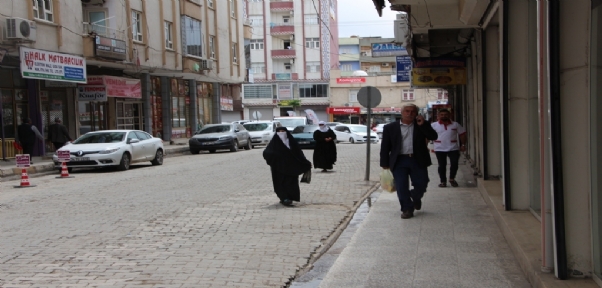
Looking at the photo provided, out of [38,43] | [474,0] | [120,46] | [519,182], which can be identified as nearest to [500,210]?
[519,182]

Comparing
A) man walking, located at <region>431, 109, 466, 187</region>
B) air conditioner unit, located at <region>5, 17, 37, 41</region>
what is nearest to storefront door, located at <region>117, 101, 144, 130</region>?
air conditioner unit, located at <region>5, 17, 37, 41</region>

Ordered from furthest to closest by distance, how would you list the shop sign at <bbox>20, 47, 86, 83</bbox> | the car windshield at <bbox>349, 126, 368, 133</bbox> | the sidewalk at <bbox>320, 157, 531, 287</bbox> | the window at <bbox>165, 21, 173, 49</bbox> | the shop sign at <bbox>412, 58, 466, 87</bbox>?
the car windshield at <bbox>349, 126, 368, 133</bbox> < the window at <bbox>165, 21, 173, 49</bbox> < the shop sign at <bbox>20, 47, 86, 83</bbox> < the shop sign at <bbox>412, 58, 466, 87</bbox> < the sidewalk at <bbox>320, 157, 531, 287</bbox>

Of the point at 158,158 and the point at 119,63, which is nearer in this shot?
the point at 158,158

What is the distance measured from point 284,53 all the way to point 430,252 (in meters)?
65.4

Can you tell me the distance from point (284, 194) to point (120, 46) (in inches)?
746

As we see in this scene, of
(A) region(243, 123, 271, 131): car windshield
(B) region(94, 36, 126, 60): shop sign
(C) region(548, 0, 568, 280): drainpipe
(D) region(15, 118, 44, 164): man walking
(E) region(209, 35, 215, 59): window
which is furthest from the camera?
(E) region(209, 35, 215, 59): window

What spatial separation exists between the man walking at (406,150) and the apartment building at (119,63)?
1603 cm

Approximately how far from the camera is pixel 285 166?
10.9 m

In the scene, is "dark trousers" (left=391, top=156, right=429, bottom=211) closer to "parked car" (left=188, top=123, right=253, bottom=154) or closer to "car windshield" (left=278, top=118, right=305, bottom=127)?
"parked car" (left=188, top=123, right=253, bottom=154)

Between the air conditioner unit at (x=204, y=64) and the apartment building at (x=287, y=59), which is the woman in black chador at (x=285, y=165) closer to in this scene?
the air conditioner unit at (x=204, y=64)

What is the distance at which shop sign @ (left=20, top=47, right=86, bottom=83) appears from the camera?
71.1 ft

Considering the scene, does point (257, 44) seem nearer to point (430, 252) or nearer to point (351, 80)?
point (351, 80)

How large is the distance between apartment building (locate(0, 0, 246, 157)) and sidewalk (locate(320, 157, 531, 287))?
1658 cm

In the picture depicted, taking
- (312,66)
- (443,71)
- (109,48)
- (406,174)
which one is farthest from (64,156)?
(312,66)
